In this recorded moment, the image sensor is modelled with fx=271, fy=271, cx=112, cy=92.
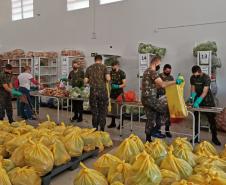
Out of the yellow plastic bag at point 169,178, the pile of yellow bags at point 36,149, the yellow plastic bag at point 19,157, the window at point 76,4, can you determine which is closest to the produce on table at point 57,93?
the pile of yellow bags at point 36,149

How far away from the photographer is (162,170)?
1.99 meters

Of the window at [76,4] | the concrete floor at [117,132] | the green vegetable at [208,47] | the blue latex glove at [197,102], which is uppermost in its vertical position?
the window at [76,4]

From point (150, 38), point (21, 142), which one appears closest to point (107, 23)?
point (150, 38)

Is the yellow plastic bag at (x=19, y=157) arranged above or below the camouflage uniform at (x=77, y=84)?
below

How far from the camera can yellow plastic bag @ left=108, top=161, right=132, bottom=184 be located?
1.98 meters

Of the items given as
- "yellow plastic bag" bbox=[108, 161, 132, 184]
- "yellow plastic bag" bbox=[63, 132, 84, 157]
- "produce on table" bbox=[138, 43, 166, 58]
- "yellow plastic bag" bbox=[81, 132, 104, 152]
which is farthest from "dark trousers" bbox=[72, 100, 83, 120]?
"yellow plastic bag" bbox=[108, 161, 132, 184]

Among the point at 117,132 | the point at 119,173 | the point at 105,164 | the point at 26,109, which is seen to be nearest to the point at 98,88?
the point at 117,132

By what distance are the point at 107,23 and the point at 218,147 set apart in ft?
17.1

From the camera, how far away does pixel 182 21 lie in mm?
6855

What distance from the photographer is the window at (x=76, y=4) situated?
29.3ft

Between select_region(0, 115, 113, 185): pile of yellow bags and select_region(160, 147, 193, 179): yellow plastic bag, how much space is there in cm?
133

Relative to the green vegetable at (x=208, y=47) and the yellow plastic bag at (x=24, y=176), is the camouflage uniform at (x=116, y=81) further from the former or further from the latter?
the yellow plastic bag at (x=24, y=176)

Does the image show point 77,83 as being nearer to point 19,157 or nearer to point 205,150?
point 19,157

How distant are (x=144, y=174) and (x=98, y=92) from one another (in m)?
3.17
